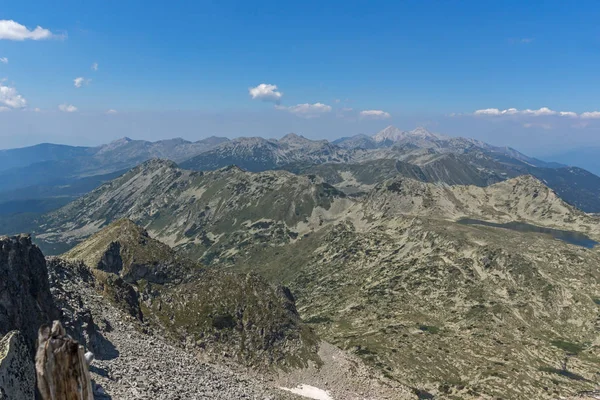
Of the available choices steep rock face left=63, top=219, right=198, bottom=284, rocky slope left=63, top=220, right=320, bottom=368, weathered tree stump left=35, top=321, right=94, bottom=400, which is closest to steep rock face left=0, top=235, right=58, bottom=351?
rocky slope left=63, top=220, right=320, bottom=368

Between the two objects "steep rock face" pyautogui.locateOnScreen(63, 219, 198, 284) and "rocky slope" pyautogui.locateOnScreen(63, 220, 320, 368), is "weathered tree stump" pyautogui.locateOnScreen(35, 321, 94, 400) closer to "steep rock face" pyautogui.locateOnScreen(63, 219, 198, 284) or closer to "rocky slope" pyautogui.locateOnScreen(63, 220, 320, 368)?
"rocky slope" pyautogui.locateOnScreen(63, 220, 320, 368)

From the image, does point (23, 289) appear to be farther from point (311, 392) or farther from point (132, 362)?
point (311, 392)

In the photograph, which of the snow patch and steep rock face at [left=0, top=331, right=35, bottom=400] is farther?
the snow patch

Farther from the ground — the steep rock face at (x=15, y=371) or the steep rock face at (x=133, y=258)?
the steep rock face at (x=15, y=371)

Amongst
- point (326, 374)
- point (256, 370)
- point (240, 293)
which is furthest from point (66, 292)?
point (326, 374)

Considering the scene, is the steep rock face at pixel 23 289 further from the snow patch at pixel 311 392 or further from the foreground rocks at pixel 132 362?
the snow patch at pixel 311 392

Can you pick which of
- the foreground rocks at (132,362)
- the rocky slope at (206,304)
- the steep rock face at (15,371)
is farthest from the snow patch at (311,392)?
the steep rock face at (15,371)
